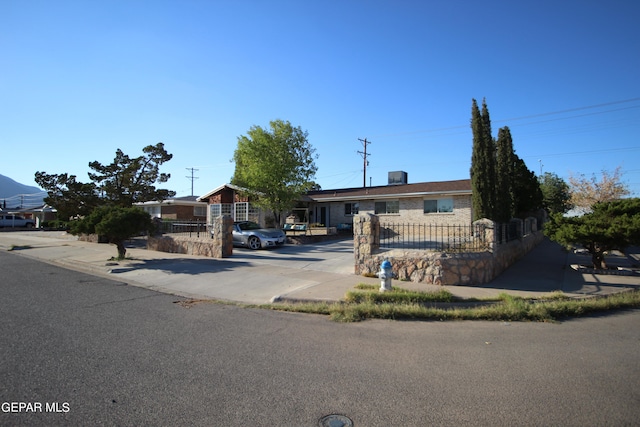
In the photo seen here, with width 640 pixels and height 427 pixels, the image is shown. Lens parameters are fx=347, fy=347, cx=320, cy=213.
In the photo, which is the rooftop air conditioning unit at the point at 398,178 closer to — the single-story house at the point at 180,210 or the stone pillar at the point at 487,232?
the single-story house at the point at 180,210

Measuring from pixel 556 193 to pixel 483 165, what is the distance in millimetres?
28377

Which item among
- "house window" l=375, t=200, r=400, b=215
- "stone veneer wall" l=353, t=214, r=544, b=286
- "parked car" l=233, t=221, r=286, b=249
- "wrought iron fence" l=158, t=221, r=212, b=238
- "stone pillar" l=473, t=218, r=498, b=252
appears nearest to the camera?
"stone veneer wall" l=353, t=214, r=544, b=286

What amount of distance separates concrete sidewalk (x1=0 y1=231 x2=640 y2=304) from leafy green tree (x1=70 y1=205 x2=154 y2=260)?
3.52ft

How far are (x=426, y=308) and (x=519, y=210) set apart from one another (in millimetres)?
17430

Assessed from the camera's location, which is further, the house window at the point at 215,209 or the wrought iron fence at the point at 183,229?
the house window at the point at 215,209

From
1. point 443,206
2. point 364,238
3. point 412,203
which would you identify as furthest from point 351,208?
point 364,238

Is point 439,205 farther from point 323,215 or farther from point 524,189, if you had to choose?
point 323,215

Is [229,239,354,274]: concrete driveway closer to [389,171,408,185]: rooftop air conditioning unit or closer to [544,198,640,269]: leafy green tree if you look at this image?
[544,198,640,269]: leafy green tree

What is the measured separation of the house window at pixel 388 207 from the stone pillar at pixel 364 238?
50.3 ft

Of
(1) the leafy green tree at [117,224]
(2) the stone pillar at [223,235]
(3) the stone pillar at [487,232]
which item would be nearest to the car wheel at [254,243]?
(2) the stone pillar at [223,235]

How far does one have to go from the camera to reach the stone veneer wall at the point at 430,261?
9062mm

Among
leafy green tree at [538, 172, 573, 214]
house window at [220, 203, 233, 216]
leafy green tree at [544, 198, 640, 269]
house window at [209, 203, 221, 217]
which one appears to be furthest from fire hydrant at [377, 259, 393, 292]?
leafy green tree at [538, 172, 573, 214]

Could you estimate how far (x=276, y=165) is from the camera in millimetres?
20594
